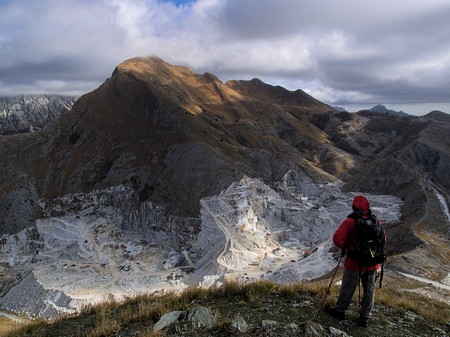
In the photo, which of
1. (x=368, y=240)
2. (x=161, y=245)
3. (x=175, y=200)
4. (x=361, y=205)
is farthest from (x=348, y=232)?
(x=175, y=200)

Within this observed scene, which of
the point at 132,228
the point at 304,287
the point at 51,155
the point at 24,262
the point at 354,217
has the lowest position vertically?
the point at 24,262

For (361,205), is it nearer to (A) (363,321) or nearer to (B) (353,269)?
(B) (353,269)

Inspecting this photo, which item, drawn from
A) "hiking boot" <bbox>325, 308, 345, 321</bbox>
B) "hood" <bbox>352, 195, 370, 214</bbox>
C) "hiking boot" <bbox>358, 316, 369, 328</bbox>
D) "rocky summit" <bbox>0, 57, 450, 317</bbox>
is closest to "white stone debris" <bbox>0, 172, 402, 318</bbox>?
"rocky summit" <bbox>0, 57, 450, 317</bbox>

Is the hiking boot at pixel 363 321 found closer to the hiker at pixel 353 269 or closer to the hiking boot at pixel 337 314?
the hiker at pixel 353 269

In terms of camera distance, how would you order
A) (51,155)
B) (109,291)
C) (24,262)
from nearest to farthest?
(109,291) → (24,262) → (51,155)

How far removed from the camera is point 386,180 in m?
83.8

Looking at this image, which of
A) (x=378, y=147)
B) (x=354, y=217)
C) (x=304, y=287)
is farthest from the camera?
(x=378, y=147)

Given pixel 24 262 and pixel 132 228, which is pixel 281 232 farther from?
pixel 24 262

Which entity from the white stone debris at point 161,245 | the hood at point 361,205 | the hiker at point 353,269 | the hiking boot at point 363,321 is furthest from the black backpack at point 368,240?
the white stone debris at point 161,245

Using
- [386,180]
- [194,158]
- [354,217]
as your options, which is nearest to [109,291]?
[194,158]

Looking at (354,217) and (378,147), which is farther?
(378,147)

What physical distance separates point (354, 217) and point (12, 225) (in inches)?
3193

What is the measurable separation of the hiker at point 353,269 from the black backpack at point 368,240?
5 cm

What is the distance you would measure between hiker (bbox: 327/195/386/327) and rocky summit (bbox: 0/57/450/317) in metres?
25.9
